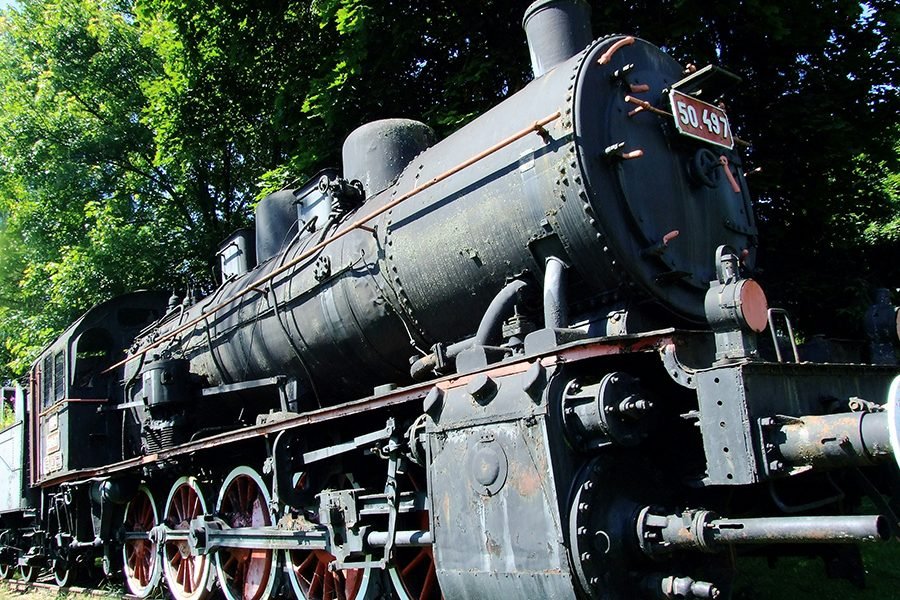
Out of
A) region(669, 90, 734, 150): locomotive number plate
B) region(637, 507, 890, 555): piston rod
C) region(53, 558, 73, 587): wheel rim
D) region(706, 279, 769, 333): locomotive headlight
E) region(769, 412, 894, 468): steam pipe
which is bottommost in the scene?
region(53, 558, 73, 587): wheel rim

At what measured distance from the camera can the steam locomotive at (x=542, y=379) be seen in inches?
129

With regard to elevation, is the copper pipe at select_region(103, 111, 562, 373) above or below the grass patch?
above

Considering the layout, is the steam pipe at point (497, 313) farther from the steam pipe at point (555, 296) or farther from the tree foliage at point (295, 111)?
the tree foliage at point (295, 111)

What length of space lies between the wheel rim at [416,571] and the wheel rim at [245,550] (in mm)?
1428

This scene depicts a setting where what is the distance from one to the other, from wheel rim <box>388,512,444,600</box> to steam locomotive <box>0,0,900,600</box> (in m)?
0.03

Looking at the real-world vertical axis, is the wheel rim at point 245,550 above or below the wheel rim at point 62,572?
above

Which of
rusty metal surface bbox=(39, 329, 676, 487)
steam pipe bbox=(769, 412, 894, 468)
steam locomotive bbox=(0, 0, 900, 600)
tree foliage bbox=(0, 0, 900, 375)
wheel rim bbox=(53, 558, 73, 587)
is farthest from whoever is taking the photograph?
wheel rim bbox=(53, 558, 73, 587)

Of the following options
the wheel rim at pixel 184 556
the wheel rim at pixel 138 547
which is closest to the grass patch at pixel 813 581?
the wheel rim at pixel 184 556

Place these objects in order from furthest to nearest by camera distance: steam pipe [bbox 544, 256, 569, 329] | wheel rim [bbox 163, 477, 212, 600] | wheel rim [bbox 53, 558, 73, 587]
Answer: wheel rim [bbox 53, 558, 73, 587] < wheel rim [bbox 163, 477, 212, 600] < steam pipe [bbox 544, 256, 569, 329]

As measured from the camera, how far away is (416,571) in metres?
4.96

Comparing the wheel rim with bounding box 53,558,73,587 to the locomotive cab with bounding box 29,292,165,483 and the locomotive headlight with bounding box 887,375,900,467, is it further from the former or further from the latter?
the locomotive headlight with bounding box 887,375,900,467

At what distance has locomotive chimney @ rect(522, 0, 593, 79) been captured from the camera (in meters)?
4.67

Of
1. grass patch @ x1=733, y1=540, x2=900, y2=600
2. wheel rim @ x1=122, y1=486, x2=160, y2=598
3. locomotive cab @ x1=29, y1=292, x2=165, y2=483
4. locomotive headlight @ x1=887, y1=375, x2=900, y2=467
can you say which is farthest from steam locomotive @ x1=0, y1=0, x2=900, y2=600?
locomotive cab @ x1=29, y1=292, x2=165, y2=483

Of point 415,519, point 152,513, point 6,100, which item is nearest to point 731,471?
point 415,519
